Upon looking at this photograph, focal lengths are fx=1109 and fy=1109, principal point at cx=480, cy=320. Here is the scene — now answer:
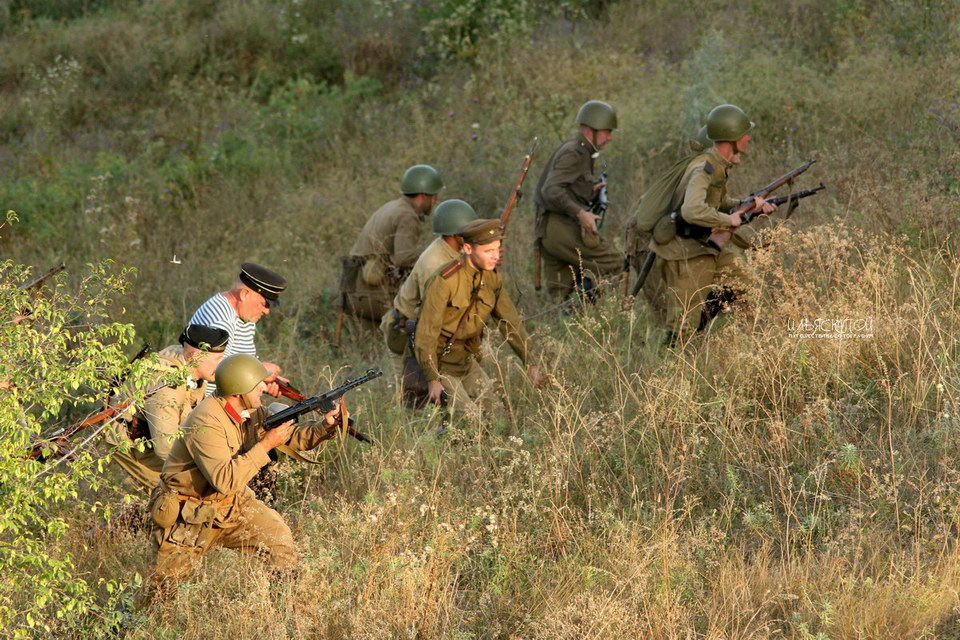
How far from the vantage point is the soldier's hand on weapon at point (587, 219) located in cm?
890

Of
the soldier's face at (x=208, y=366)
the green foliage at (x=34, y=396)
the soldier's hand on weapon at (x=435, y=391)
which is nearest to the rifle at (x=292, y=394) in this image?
the soldier's face at (x=208, y=366)

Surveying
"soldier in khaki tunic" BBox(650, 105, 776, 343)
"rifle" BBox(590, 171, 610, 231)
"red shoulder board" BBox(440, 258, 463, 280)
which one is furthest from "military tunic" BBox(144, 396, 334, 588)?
"rifle" BBox(590, 171, 610, 231)

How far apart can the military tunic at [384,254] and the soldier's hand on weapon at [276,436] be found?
3.43 m

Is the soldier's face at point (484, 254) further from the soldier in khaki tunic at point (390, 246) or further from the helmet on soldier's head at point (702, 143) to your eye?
the soldier in khaki tunic at point (390, 246)

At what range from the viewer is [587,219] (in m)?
8.91

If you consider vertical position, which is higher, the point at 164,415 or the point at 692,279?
the point at 692,279

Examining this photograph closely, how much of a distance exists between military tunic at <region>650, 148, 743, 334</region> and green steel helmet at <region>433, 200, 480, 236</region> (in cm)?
142

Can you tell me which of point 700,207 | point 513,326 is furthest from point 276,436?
point 700,207

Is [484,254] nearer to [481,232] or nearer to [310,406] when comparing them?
[481,232]

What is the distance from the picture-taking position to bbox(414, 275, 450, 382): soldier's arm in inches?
268

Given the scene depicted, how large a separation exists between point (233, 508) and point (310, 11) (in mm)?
12472

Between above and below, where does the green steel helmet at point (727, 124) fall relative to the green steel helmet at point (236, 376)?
above

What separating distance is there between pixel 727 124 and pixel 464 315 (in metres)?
2.26

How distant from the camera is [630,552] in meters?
5.22
